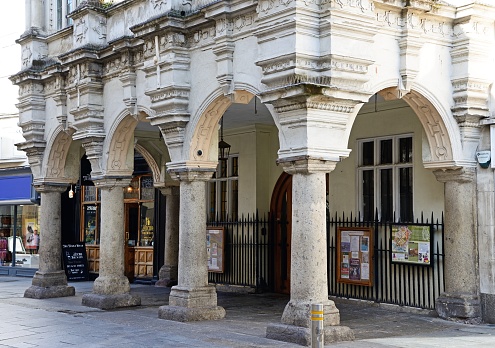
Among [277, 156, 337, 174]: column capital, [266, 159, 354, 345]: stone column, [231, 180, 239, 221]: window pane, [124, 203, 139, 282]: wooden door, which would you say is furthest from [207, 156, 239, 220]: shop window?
[266, 159, 354, 345]: stone column

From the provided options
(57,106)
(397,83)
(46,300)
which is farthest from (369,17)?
(46,300)

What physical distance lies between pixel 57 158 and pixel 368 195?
720cm

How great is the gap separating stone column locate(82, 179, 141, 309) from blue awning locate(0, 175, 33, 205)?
26.6 ft

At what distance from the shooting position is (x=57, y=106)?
628 inches

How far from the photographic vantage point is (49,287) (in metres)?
16.1

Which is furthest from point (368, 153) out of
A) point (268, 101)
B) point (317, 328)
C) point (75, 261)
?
point (75, 261)

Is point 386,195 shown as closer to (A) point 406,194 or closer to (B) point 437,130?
(A) point 406,194

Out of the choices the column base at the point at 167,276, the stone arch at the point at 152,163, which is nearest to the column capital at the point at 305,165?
the column base at the point at 167,276

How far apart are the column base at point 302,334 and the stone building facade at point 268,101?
30 millimetres

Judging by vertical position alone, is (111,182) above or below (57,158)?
below

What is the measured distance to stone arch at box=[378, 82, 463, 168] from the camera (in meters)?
11.5

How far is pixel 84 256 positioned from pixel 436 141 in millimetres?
12074

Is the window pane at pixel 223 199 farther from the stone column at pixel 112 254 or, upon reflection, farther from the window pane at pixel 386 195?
the window pane at pixel 386 195

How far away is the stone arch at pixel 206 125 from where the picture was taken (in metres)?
11.9
